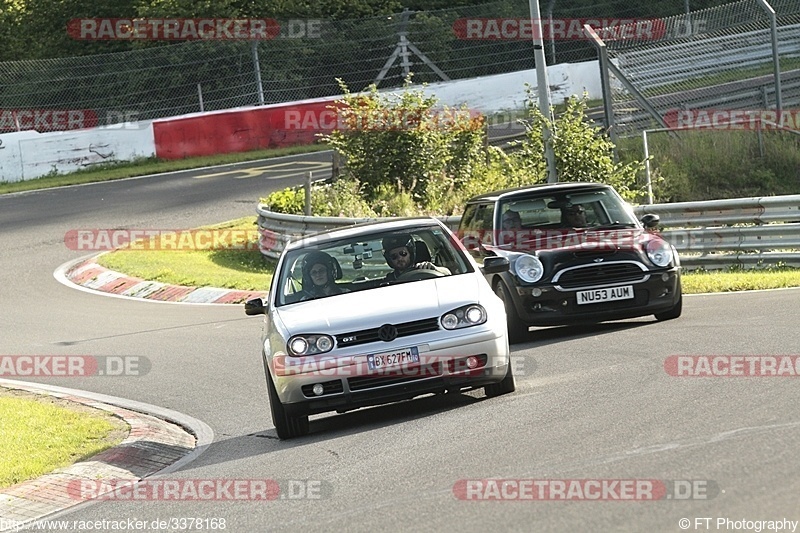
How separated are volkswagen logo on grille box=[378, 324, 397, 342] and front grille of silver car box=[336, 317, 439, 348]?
0.03m

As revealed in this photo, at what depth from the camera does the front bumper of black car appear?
13102 mm

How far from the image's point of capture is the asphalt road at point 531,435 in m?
6.59

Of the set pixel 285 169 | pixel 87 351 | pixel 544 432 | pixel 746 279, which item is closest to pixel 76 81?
pixel 285 169

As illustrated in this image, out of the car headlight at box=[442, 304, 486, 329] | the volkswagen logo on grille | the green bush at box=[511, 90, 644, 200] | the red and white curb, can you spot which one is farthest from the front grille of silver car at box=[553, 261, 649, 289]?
the green bush at box=[511, 90, 644, 200]

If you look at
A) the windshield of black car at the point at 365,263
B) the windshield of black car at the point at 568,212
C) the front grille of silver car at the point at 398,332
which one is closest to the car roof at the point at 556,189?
the windshield of black car at the point at 568,212

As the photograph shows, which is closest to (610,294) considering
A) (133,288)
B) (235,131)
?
(133,288)

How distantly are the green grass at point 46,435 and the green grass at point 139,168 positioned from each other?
2145 cm

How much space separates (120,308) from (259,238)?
180 inches

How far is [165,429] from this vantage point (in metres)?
11.1

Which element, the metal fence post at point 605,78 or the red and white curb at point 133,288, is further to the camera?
the metal fence post at point 605,78

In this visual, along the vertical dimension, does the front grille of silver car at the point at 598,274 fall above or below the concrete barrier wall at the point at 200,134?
below

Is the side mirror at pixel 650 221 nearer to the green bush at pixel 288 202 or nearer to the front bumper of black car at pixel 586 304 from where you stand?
the front bumper of black car at pixel 586 304

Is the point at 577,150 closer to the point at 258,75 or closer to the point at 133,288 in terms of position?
the point at 133,288

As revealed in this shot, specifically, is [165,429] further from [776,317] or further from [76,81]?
[76,81]
